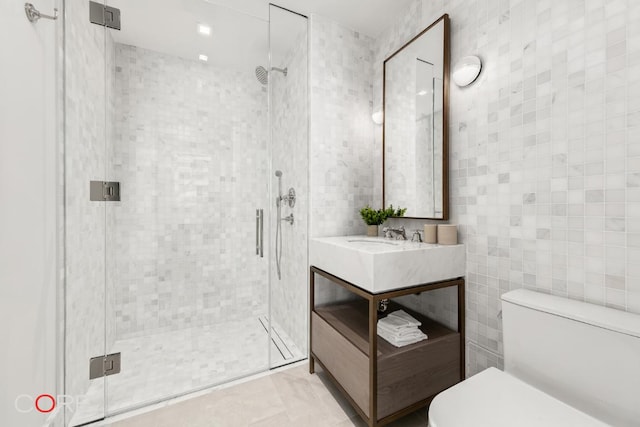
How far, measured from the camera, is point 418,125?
5.38ft

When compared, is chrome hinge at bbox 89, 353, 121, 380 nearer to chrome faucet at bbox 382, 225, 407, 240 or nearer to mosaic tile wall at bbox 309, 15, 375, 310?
mosaic tile wall at bbox 309, 15, 375, 310

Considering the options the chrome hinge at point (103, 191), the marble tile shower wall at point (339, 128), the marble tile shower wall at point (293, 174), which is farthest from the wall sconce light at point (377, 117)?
the chrome hinge at point (103, 191)

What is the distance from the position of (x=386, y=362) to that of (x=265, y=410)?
28.5 inches

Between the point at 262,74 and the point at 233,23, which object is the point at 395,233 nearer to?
the point at 262,74

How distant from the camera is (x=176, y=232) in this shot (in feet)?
6.44

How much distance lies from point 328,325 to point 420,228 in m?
0.84

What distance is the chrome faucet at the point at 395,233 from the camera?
171 centimetres

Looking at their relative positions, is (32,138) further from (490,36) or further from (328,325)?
(490,36)

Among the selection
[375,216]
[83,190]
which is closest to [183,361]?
[83,190]

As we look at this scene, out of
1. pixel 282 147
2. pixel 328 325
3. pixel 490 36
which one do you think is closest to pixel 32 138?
pixel 282 147

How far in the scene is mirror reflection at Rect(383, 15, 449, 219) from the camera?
4.87 ft

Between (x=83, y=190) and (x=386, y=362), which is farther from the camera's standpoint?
(x=83, y=190)

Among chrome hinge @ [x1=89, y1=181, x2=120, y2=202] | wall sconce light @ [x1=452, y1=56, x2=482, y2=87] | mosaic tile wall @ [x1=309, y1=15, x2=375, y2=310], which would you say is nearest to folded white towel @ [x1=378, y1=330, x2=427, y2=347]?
mosaic tile wall @ [x1=309, y1=15, x2=375, y2=310]

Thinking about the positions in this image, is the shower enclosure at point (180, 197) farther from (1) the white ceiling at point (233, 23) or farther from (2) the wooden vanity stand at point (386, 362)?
(2) the wooden vanity stand at point (386, 362)
